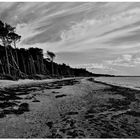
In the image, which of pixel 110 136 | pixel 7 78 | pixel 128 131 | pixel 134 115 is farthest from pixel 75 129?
pixel 7 78

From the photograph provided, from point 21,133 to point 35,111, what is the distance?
422 cm

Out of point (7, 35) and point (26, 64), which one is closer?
point (7, 35)

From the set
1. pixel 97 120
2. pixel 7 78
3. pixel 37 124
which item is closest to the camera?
pixel 37 124

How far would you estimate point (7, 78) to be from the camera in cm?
4238

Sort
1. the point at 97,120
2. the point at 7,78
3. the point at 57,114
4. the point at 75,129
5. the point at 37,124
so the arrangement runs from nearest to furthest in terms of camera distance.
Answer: the point at 75,129 < the point at 37,124 < the point at 97,120 < the point at 57,114 < the point at 7,78

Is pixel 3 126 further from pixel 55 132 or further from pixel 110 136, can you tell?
pixel 110 136

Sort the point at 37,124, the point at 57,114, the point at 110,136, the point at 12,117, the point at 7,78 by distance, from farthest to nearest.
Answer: the point at 7,78 < the point at 57,114 < the point at 12,117 < the point at 37,124 < the point at 110,136

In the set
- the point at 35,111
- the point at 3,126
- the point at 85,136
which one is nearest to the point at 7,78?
the point at 35,111

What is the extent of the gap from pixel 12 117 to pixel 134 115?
8046mm

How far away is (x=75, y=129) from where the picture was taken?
873 centimetres

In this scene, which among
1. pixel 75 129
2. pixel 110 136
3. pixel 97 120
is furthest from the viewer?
pixel 97 120

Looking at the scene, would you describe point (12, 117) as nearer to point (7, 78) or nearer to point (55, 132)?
point (55, 132)

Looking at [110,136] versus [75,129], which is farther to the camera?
[75,129]

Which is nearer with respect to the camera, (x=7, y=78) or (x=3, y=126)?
(x=3, y=126)
